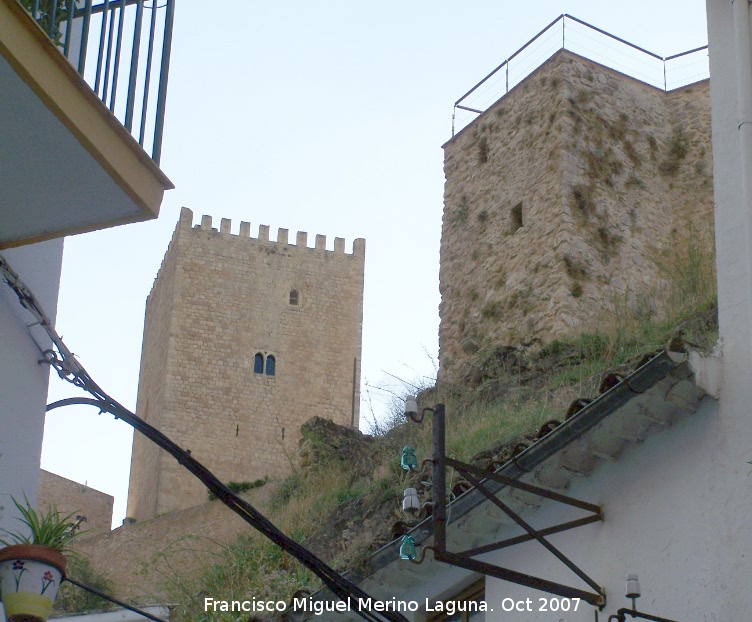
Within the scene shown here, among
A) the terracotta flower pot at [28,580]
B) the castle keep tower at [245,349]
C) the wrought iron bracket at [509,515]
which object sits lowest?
the terracotta flower pot at [28,580]

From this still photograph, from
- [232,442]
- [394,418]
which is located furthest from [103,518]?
[394,418]

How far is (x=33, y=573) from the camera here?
4.30 metres

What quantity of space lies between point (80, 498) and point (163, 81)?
106ft

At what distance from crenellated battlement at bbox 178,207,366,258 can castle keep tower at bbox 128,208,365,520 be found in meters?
0.04

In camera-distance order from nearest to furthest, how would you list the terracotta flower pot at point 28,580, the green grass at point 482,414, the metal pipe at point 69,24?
1. the terracotta flower pot at point 28,580
2. the metal pipe at point 69,24
3. the green grass at point 482,414

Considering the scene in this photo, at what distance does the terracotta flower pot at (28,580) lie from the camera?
4.23m

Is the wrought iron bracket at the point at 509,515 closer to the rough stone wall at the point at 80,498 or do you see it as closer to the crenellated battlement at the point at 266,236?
Result: the rough stone wall at the point at 80,498

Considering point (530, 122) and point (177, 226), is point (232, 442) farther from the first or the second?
point (530, 122)

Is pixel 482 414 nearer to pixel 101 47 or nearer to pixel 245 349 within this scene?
pixel 101 47

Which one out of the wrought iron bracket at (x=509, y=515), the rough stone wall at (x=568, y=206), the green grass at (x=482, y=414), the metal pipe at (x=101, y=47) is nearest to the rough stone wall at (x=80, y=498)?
the green grass at (x=482, y=414)

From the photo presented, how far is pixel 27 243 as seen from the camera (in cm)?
504

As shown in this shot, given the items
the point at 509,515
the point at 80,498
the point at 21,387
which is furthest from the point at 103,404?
the point at 80,498

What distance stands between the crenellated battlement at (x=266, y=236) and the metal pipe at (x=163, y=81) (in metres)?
34.3

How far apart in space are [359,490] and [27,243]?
11.1 meters
